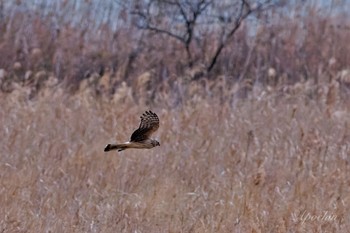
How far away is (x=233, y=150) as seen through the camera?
4.86m

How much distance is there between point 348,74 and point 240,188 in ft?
11.9

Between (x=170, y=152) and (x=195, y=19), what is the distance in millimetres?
3645

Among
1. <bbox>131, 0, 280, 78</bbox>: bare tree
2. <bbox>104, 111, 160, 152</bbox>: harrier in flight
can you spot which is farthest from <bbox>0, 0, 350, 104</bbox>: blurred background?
<bbox>104, 111, 160, 152</bbox>: harrier in flight

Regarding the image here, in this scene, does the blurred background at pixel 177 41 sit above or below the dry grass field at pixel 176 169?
above

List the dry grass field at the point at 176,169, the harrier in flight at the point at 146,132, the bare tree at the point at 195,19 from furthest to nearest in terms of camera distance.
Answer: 1. the bare tree at the point at 195,19
2. the dry grass field at the point at 176,169
3. the harrier in flight at the point at 146,132

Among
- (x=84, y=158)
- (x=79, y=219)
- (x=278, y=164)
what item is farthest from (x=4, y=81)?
(x=79, y=219)

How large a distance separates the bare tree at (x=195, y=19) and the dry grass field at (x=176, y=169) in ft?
6.51

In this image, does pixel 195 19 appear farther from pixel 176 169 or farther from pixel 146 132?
pixel 146 132

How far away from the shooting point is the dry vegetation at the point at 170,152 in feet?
11.7

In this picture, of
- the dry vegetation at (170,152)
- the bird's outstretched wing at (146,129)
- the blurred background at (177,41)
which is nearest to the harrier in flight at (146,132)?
the bird's outstretched wing at (146,129)

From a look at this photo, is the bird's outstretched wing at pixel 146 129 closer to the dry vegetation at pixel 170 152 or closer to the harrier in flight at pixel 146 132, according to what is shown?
the harrier in flight at pixel 146 132

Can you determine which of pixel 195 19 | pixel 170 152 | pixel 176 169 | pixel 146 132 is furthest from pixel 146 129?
pixel 195 19

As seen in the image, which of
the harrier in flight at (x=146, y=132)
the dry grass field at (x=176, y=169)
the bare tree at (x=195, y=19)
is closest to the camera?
the harrier in flight at (x=146, y=132)

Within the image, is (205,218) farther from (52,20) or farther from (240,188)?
(52,20)
